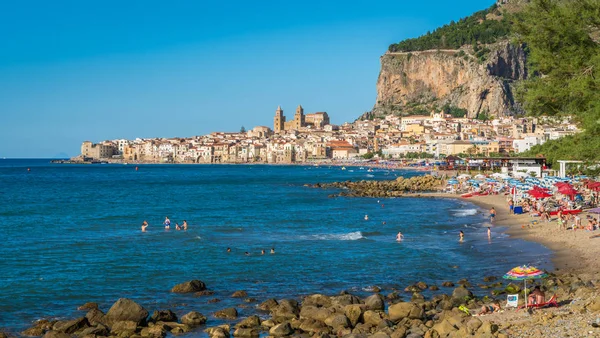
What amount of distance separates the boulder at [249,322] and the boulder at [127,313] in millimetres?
2203

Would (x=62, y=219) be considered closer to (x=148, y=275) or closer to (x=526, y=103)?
(x=148, y=275)

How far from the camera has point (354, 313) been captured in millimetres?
14898

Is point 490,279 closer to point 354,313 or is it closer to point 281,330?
point 354,313

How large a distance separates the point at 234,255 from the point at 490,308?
1208 centimetres

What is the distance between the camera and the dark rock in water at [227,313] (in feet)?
52.3

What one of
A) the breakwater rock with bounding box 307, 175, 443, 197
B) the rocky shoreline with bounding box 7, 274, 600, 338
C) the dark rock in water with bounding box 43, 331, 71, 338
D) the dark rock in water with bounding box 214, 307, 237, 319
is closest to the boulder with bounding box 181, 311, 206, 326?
the rocky shoreline with bounding box 7, 274, 600, 338

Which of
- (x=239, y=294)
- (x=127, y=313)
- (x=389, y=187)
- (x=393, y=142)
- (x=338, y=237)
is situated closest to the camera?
(x=127, y=313)

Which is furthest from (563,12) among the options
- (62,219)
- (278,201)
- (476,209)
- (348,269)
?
(278,201)

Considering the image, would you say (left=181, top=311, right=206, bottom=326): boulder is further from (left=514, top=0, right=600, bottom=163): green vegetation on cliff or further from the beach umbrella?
(left=514, top=0, right=600, bottom=163): green vegetation on cliff

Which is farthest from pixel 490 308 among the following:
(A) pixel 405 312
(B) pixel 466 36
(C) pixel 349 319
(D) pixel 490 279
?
(B) pixel 466 36

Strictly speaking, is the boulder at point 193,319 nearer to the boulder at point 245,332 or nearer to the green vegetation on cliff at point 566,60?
the boulder at point 245,332

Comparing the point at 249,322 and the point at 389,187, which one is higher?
the point at 389,187

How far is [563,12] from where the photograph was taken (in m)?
18.5

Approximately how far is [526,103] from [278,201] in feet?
112
